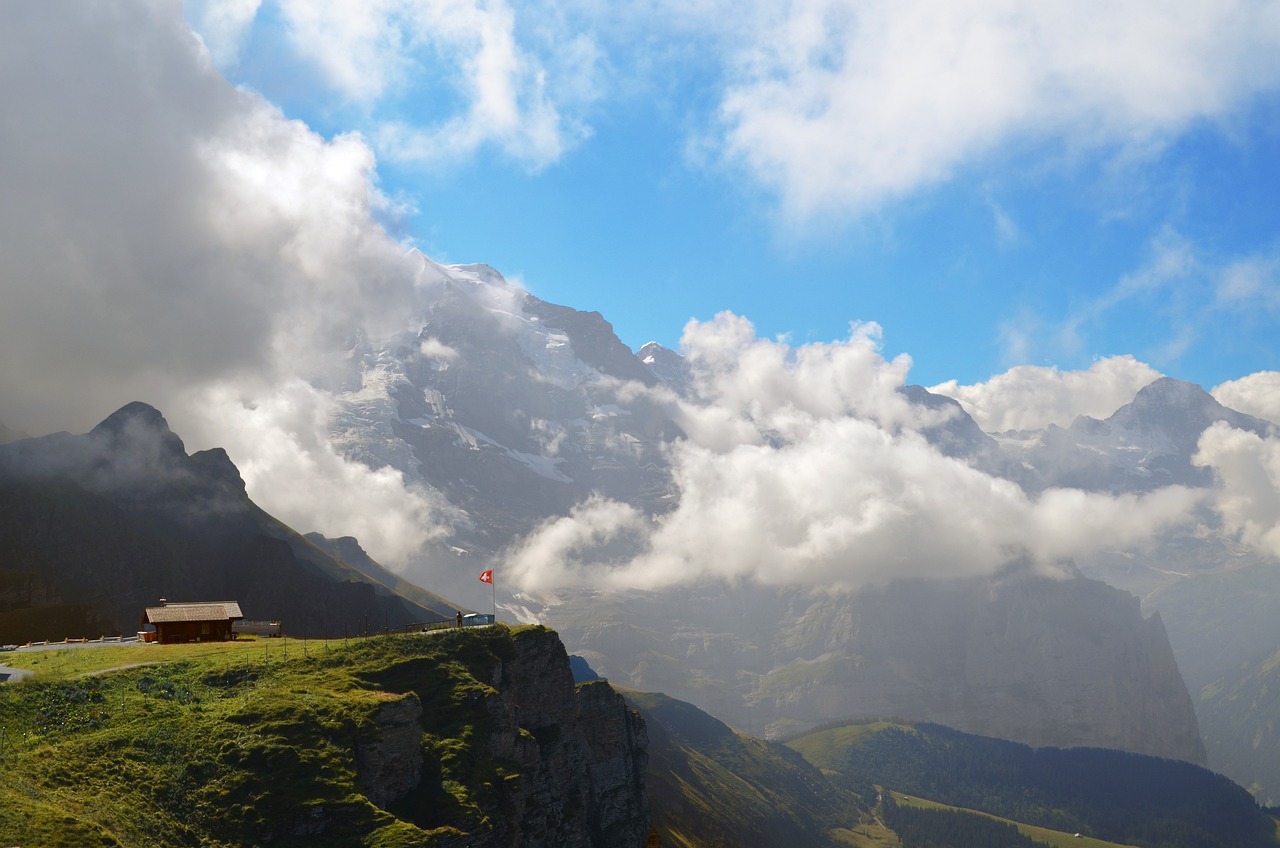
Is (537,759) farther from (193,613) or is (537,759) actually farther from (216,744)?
(193,613)

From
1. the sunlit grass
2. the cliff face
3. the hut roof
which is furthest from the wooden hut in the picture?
the cliff face

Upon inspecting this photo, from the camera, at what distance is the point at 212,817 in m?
105

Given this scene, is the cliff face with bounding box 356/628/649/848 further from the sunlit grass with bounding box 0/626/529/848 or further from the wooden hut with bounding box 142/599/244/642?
the wooden hut with bounding box 142/599/244/642

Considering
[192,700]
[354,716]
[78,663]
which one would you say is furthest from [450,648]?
[78,663]

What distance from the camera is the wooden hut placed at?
157m

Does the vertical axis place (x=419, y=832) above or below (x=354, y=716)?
below

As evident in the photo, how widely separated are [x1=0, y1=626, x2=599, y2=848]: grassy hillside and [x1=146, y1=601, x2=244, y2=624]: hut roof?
33.0 ft

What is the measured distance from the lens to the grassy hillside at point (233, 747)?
99688 millimetres

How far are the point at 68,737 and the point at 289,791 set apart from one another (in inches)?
929

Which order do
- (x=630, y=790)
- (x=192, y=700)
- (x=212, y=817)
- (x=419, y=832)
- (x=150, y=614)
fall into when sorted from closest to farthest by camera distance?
(x=212, y=817) → (x=419, y=832) → (x=192, y=700) → (x=150, y=614) → (x=630, y=790)

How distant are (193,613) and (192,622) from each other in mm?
1603

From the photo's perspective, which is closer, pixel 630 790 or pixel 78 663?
pixel 78 663

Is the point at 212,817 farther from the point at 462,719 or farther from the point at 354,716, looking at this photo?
the point at 462,719

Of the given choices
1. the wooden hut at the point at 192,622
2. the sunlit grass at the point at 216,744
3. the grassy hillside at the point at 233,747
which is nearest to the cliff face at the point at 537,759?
the grassy hillside at the point at 233,747
